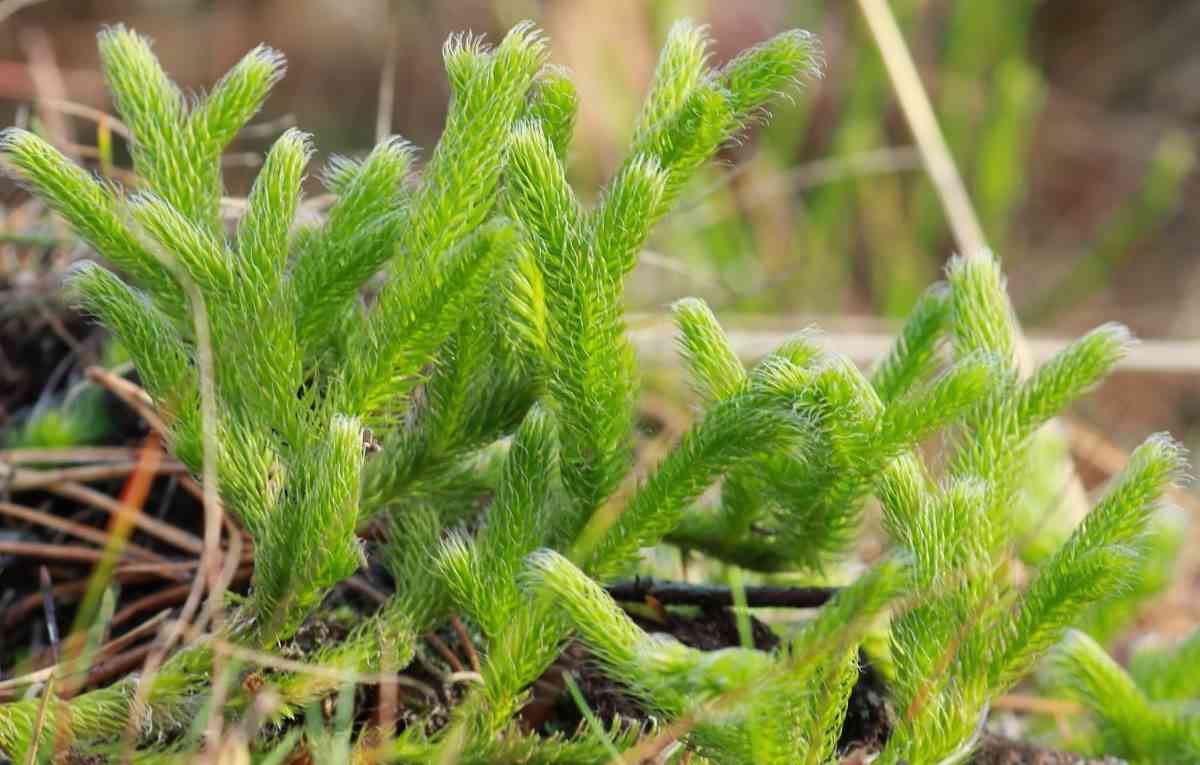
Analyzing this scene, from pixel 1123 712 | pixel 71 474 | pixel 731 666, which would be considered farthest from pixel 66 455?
pixel 1123 712

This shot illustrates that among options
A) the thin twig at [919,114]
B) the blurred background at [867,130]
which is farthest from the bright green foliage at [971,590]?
the blurred background at [867,130]

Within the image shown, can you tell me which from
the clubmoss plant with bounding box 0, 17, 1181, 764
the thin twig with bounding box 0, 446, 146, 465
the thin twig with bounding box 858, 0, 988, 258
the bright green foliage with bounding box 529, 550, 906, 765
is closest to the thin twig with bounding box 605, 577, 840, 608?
the clubmoss plant with bounding box 0, 17, 1181, 764

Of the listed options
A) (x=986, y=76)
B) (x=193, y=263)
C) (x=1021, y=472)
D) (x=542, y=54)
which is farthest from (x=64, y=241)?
(x=986, y=76)

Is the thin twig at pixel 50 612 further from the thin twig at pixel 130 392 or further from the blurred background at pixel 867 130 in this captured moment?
the blurred background at pixel 867 130

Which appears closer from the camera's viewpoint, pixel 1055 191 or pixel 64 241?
pixel 64 241

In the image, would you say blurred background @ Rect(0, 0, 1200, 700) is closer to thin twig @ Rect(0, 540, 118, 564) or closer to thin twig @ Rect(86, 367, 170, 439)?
thin twig @ Rect(86, 367, 170, 439)

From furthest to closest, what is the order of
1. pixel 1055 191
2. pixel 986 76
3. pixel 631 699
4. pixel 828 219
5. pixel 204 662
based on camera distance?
1. pixel 1055 191
2. pixel 986 76
3. pixel 828 219
4. pixel 631 699
5. pixel 204 662

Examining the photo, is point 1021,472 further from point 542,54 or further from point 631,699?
point 542,54
